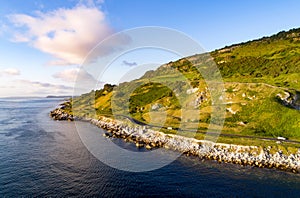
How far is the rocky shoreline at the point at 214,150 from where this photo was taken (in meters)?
44.3

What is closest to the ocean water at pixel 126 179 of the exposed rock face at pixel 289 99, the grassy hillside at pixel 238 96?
the grassy hillside at pixel 238 96

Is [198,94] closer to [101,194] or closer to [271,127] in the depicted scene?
[271,127]

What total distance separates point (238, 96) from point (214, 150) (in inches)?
1412

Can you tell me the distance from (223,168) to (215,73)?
101755mm

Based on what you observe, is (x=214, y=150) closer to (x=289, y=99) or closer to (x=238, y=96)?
(x=238, y=96)

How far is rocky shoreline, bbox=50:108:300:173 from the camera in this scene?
4428 cm

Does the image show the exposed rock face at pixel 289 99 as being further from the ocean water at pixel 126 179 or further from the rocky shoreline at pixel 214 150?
the ocean water at pixel 126 179

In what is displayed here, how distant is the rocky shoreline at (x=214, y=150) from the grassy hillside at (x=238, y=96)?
6538 millimetres

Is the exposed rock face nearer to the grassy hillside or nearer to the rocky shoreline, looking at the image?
the grassy hillside

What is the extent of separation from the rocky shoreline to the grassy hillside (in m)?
6.54

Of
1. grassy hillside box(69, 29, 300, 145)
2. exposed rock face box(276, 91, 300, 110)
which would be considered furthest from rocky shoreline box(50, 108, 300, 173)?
exposed rock face box(276, 91, 300, 110)

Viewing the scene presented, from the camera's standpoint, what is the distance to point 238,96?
79250mm

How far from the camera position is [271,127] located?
6091 cm

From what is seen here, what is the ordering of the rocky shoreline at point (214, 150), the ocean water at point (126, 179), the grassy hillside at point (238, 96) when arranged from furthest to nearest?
1. the grassy hillside at point (238, 96)
2. the rocky shoreline at point (214, 150)
3. the ocean water at point (126, 179)
